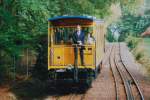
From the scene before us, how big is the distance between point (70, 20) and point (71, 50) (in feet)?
4.56

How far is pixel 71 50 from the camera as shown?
22.7 m

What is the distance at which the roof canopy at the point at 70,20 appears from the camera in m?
23.0

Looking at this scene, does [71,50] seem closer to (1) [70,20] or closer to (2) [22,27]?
(1) [70,20]

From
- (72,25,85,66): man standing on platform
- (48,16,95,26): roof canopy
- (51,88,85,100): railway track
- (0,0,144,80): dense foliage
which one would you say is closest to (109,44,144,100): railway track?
(51,88,85,100): railway track

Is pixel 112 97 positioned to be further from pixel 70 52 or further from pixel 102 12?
pixel 102 12

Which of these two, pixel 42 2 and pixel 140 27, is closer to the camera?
pixel 42 2

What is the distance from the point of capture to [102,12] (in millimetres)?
39500

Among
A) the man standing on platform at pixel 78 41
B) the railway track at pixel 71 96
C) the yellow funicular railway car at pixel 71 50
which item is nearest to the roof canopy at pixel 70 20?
the yellow funicular railway car at pixel 71 50

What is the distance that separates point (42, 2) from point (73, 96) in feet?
17.4

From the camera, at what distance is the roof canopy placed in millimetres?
23031

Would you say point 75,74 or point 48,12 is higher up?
point 48,12

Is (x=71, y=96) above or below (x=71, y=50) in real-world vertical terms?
below

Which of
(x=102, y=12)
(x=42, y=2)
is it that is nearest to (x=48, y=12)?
(x=42, y=2)

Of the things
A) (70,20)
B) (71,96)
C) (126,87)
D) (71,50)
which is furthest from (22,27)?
(126,87)
